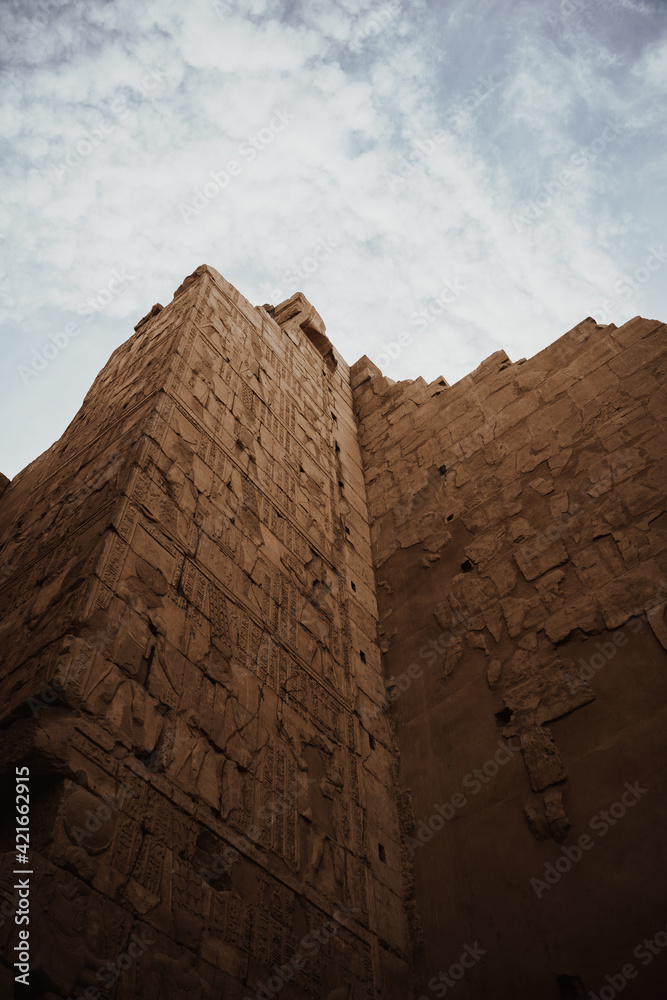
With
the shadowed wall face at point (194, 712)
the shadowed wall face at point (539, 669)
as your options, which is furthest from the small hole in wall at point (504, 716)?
the shadowed wall face at point (194, 712)

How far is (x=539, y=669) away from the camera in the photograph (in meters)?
5.71

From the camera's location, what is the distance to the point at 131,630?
4.36 m

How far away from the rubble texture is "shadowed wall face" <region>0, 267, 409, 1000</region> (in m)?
0.02

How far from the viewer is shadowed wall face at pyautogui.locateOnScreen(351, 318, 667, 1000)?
4.48 meters

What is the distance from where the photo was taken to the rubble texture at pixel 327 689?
366 centimetres

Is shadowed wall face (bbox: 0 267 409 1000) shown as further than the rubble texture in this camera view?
No

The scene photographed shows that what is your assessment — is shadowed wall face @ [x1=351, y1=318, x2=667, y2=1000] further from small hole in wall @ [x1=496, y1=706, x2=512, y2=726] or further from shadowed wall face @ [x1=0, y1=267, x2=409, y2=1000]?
shadowed wall face @ [x1=0, y1=267, x2=409, y2=1000]

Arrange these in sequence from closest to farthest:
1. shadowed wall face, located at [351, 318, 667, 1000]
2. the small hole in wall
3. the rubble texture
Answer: the rubble texture → shadowed wall face, located at [351, 318, 667, 1000] → the small hole in wall

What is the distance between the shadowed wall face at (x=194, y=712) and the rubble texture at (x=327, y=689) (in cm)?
2

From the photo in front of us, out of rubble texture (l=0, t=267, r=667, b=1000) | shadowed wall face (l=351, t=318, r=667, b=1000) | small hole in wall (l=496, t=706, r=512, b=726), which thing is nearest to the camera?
rubble texture (l=0, t=267, r=667, b=1000)

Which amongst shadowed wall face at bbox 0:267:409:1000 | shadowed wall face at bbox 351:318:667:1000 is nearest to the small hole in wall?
shadowed wall face at bbox 351:318:667:1000

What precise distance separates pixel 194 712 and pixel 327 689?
5.47 feet

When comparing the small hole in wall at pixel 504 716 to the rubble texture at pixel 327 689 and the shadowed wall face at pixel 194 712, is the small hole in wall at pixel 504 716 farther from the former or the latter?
the shadowed wall face at pixel 194 712

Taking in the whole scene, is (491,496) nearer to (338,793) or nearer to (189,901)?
(338,793)
